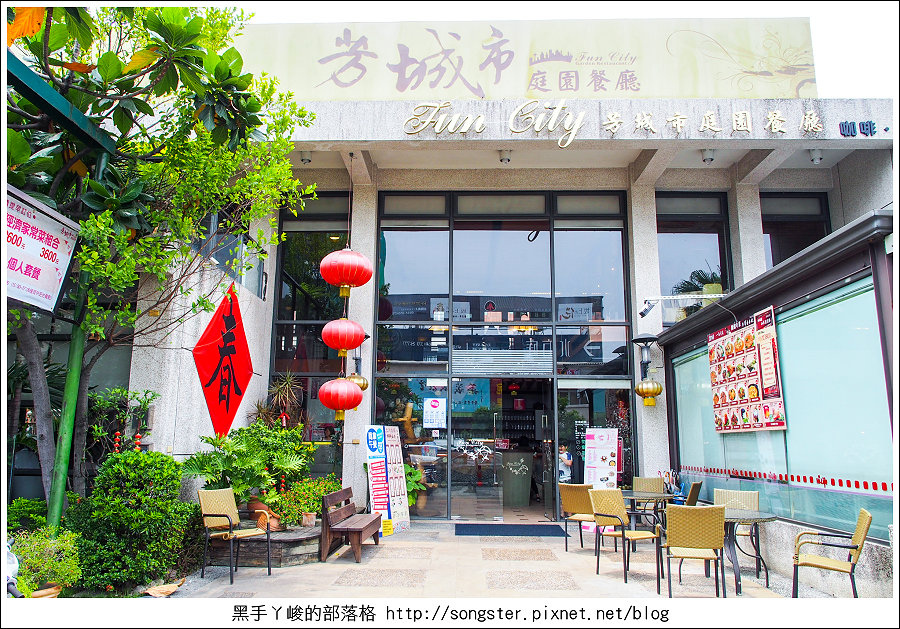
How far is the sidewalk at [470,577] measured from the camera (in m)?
5.71

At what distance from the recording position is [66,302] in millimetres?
6730

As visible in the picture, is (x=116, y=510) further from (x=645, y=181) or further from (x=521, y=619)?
(x=645, y=181)

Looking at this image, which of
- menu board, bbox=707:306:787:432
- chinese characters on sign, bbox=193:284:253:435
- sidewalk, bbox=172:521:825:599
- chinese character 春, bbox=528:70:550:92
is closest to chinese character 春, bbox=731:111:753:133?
chinese character 春, bbox=528:70:550:92

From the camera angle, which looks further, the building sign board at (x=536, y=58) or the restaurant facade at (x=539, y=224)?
the building sign board at (x=536, y=58)

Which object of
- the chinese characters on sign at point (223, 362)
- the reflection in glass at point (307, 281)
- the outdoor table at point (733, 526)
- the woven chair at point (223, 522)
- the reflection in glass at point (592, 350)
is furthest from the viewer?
the reflection in glass at point (307, 281)

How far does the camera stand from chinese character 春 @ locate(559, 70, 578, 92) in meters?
9.81

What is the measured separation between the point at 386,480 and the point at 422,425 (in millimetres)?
1534

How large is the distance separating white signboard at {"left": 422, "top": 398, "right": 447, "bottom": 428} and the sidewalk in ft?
7.94

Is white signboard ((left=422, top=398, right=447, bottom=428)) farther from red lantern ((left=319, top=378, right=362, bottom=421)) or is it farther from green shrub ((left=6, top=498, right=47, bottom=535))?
green shrub ((left=6, top=498, right=47, bottom=535))

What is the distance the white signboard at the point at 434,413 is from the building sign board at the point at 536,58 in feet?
16.0

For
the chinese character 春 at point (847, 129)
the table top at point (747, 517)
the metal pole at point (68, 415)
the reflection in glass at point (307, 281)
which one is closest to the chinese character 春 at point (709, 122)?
the chinese character 春 at point (847, 129)

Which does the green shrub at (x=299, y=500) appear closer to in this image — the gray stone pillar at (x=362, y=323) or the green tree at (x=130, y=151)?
the gray stone pillar at (x=362, y=323)

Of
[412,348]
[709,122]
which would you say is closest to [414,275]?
[412,348]

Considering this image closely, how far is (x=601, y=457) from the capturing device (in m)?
9.57
